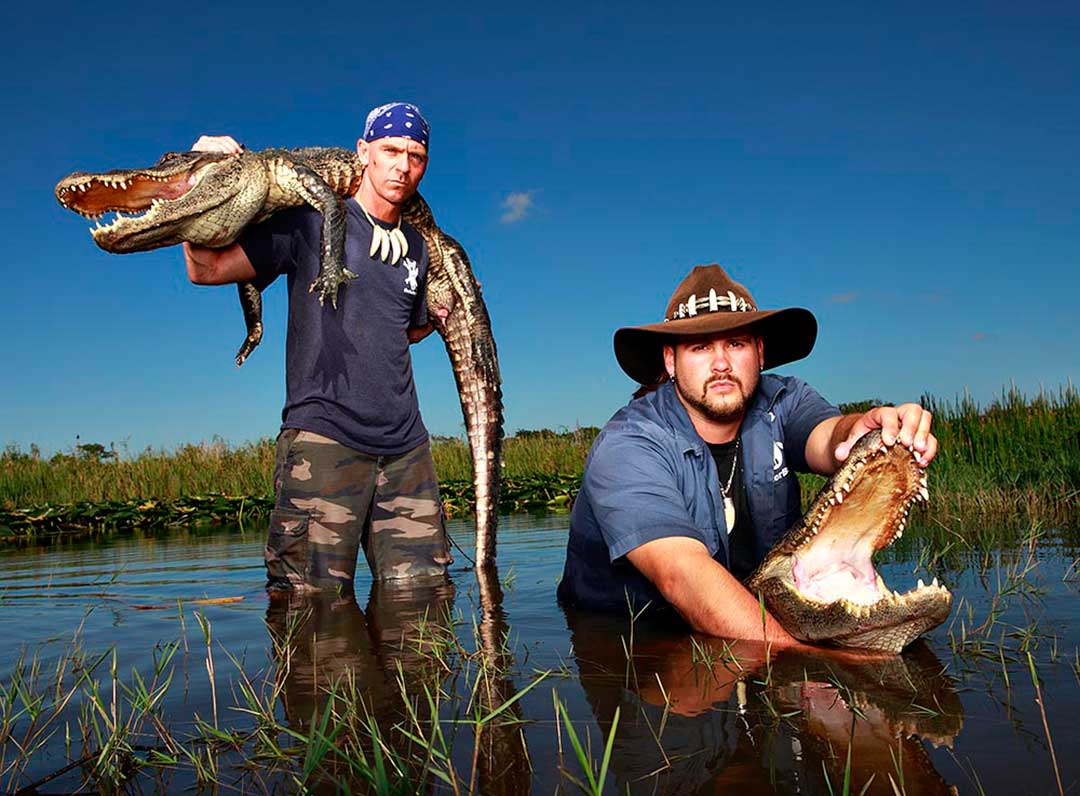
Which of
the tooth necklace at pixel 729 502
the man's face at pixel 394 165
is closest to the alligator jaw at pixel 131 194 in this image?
the man's face at pixel 394 165

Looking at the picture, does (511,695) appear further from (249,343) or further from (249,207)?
(249,343)

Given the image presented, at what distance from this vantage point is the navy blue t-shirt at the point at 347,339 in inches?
177

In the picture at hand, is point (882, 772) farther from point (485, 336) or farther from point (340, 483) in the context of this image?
point (485, 336)

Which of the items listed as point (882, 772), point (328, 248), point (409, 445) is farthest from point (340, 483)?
point (882, 772)

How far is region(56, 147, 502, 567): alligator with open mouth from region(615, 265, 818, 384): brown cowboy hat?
5.32 ft

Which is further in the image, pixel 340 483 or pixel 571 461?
pixel 571 461

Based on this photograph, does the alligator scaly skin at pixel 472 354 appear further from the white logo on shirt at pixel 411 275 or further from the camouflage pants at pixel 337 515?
the camouflage pants at pixel 337 515

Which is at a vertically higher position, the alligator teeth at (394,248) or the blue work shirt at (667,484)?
the alligator teeth at (394,248)

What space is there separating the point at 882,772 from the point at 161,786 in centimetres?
154

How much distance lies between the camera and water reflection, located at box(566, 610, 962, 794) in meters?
1.76

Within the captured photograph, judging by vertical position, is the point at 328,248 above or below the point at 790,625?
above

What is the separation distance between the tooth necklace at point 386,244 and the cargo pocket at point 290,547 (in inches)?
56.7

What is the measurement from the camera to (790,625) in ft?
9.37

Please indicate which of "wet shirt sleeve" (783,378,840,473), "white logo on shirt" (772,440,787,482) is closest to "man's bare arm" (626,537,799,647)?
"white logo on shirt" (772,440,787,482)
